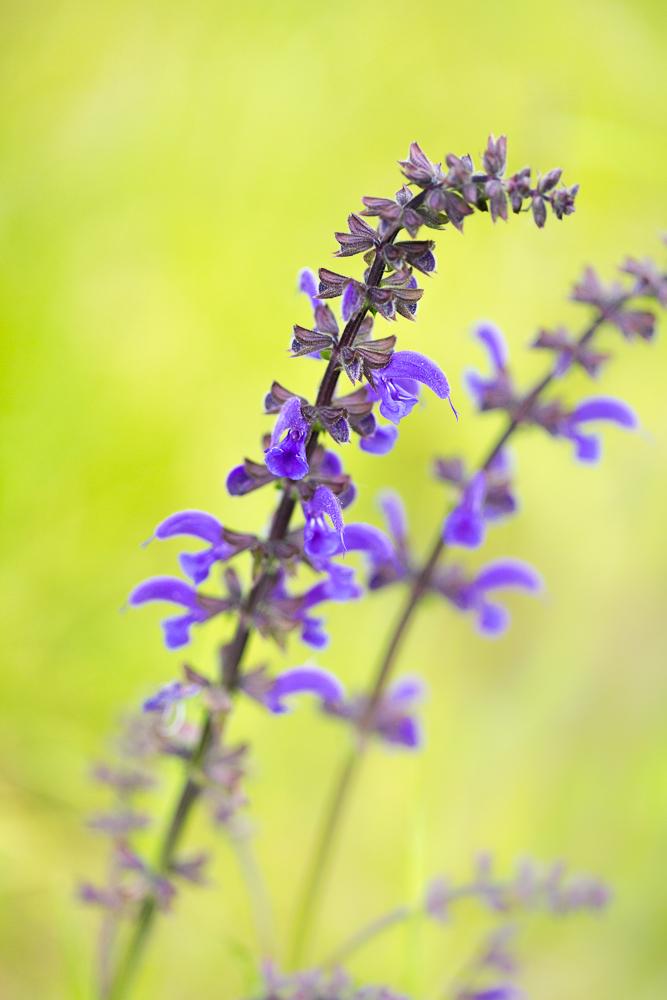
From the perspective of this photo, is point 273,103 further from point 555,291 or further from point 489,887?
point 489,887

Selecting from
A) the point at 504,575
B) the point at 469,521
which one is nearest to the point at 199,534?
the point at 469,521

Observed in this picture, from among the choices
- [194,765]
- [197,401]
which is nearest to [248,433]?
[197,401]

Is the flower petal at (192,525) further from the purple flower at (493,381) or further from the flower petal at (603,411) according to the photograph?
the flower petal at (603,411)

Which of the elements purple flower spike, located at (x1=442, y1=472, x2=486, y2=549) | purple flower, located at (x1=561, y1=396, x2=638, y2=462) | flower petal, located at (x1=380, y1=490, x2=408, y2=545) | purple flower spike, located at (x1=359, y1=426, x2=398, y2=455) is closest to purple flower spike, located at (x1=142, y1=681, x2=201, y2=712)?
purple flower spike, located at (x1=359, y1=426, x2=398, y2=455)

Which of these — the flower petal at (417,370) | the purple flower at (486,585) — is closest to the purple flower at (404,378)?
the flower petal at (417,370)

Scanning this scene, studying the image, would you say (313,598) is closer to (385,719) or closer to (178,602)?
(178,602)

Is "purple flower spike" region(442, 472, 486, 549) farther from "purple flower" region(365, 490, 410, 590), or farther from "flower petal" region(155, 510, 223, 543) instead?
"flower petal" region(155, 510, 223, 543)
